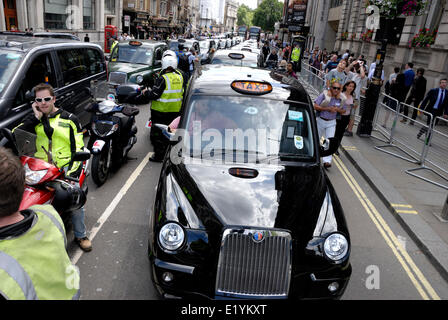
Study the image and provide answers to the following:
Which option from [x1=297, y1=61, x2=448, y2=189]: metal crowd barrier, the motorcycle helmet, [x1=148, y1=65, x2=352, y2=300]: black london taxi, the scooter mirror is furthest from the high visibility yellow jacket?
[x1=297, y1=61, x2=448, y2=189]: metal crowd barrier

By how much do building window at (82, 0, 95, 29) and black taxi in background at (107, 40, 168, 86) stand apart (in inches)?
984

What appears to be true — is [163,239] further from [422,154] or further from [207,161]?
[422,154]

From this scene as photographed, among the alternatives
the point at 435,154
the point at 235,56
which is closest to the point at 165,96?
the point at 235,56

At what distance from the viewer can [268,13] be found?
4498 inches

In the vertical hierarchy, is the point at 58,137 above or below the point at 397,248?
above

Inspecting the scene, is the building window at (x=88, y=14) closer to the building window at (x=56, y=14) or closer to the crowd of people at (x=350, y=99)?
the building window at (x=56, y=14)

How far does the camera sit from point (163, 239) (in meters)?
3.21

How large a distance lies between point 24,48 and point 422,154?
A: 9.02m

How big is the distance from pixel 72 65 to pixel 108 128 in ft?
7.04

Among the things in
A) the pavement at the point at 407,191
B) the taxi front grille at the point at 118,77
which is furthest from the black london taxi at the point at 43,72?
the pavement at the point at 407,191

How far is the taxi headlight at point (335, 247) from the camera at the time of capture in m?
3.24

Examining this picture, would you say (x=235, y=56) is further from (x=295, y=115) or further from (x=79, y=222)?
(x=79, y=222)

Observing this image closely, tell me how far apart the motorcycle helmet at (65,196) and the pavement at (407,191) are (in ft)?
15.2

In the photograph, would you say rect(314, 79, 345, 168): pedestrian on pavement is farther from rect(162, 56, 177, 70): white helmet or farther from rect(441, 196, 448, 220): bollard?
rect(162, 56, 177, 70): white helmet
